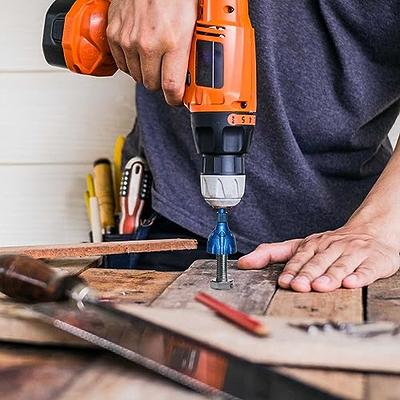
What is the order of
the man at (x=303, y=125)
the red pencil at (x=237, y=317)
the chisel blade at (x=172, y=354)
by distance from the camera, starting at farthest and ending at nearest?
the man at (x=303, y=125), the red pencil at (x=237, y=317), the chisel blade at (x=172, y=354)

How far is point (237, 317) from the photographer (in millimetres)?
713

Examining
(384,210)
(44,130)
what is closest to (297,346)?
(384,210)

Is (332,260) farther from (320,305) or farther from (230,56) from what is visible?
(230,56)

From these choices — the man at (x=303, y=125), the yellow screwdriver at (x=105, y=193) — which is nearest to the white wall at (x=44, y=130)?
the yellow screwdriver at (x=105, y=193)

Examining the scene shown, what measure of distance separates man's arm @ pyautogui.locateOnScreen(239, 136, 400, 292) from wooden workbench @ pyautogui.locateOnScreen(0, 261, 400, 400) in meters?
0.02

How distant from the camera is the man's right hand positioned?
3.22 ft

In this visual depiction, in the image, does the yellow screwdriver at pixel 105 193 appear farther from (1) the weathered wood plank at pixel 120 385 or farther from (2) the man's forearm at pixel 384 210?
(1) the weathered wood plank at pixel 120 385

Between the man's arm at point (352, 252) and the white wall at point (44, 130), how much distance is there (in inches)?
28.8

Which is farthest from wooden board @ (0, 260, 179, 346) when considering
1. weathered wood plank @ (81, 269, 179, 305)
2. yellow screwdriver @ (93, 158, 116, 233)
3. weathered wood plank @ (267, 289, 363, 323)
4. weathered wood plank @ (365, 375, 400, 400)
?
yellow screwdriver @ (93, 158, 116, 233)

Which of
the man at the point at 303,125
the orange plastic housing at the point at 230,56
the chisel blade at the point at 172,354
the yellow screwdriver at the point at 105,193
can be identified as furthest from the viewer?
the yellow screwdriver at the point at 105,193

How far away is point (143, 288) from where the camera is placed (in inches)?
36.7

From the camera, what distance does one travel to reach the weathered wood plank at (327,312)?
0.61 m

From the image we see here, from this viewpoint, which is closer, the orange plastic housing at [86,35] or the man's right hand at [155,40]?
the man's right hand at [155,40]

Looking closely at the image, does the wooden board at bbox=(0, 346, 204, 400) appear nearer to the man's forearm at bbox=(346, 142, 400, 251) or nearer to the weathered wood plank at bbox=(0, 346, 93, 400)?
the weathered wood plank at bbox=(0, 346, 93, 400)
